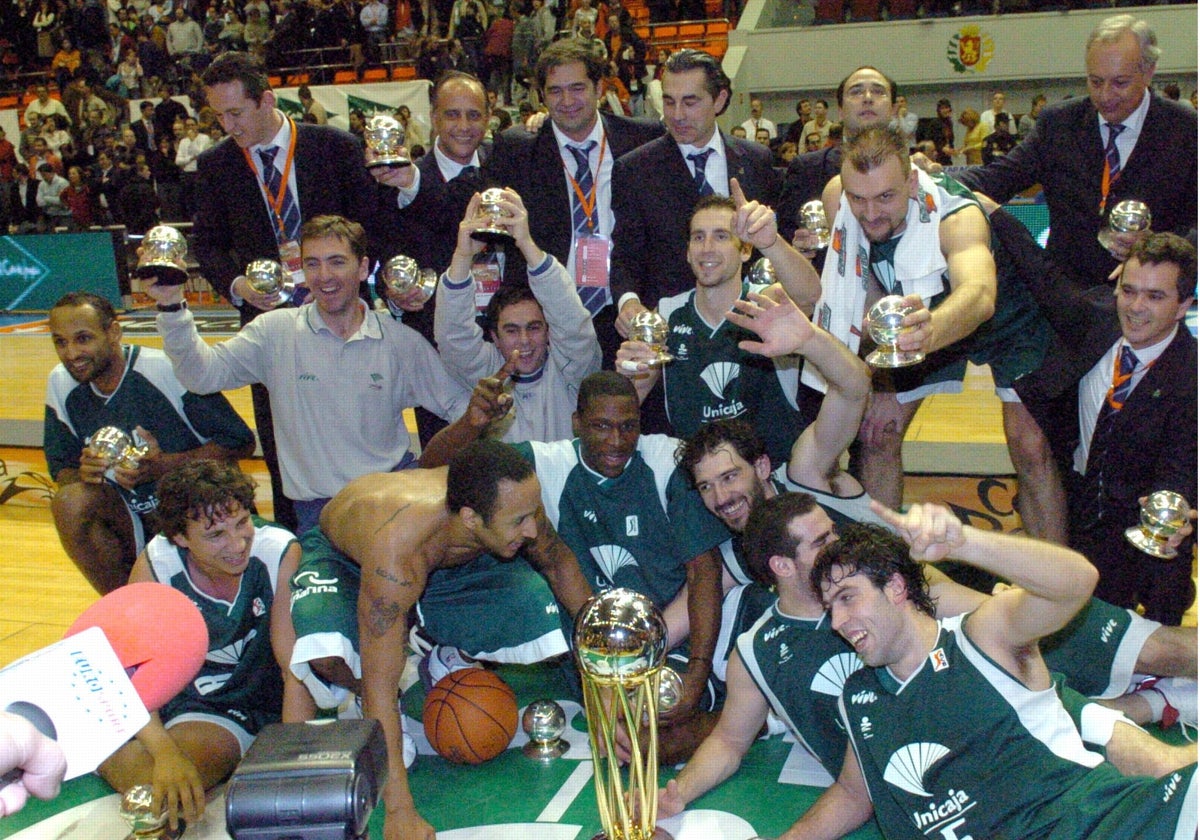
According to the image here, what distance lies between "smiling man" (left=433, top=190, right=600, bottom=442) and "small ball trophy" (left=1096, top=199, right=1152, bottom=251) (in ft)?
6.43

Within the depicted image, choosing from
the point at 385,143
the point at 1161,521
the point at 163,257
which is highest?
the point at 385,143

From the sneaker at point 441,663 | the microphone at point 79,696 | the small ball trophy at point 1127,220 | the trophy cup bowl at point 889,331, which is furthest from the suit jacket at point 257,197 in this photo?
the microphone at point 79,696

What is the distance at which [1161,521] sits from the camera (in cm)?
370

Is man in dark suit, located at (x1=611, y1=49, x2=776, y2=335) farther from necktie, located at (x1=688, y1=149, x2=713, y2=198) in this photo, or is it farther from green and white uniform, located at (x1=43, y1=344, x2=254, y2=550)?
green and white uniform, located at (x1=43, y1=344, x2=254, y2=550)

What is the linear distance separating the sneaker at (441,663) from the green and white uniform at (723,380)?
3.89ft

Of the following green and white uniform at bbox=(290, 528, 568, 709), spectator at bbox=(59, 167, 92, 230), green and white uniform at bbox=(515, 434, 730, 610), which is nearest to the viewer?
green and white uniform at bbox=(290, 528, 568, 709)

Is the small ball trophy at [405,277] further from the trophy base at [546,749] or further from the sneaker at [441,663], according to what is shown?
the trophy base at [546,749]

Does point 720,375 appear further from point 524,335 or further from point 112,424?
point 112,424

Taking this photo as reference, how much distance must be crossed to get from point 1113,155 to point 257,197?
350cm

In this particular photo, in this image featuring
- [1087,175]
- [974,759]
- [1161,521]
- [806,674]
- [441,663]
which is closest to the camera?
[974,759]

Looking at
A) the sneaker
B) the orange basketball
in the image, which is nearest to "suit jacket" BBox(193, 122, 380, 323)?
the sneaker

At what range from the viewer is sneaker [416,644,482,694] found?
14.2 feet

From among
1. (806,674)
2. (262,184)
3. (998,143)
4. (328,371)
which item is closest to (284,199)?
(262,184)

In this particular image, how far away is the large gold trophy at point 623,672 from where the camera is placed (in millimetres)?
2635
